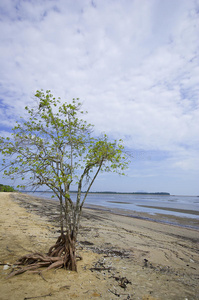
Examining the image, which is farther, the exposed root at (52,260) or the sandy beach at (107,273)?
the exposed root at (52,260)

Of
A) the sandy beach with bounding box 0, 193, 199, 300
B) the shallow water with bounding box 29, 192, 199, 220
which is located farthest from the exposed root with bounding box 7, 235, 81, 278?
the shallow water with bounding box 29, 192, 199, 220

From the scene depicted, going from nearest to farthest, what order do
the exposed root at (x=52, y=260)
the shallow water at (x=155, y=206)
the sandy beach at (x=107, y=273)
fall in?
1. the sandy beach at (x=107, y=273)
2. the exposed root at (x=52, y=260)
3. the shallow water at (x=155, y=206)

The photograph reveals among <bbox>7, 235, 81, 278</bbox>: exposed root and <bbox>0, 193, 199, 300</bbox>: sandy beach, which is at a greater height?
<bbox>7, 235, 81, 278</bbox>: exposed root

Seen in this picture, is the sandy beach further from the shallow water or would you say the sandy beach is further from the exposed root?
the shallow water

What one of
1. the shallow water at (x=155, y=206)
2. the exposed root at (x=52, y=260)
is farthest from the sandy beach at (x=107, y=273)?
the shallow water at (x=155, y=206)

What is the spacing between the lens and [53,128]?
6.36 metres

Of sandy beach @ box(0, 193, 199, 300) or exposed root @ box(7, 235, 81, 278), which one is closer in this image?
sandy beach @ box(0, 193, 199, 300)

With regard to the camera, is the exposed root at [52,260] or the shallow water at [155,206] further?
the shallow water at [155,206]

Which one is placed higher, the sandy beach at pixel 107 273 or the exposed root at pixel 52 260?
the exposed root at pixel 52 260

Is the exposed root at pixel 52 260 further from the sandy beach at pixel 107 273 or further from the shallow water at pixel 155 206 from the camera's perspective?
the shallow water at pixel 155 206

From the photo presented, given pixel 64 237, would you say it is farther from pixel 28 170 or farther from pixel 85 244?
pixel 85 244

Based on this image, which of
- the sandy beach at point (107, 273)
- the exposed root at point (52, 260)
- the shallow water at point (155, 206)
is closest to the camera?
the sandy beach at point (107, 273)

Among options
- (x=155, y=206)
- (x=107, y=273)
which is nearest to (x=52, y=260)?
(x=107, y=273)

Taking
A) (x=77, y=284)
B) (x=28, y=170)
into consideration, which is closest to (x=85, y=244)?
(x=77, y=284)
